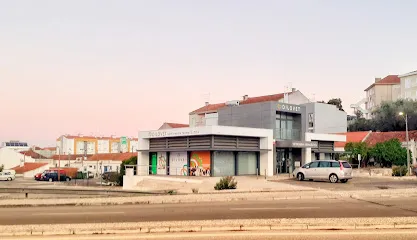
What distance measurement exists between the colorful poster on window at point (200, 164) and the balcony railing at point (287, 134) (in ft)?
27.6

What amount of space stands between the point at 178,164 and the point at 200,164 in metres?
2.91

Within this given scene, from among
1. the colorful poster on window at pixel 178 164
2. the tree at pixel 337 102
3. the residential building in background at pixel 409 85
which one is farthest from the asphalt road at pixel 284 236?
the residential building in background at pixel 409 85

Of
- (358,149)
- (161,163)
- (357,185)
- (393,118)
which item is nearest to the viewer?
(357,185)

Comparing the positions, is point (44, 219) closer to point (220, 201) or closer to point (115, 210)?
point (115, 210)

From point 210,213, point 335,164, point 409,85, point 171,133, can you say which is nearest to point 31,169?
point 171,133

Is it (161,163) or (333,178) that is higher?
(161,163)

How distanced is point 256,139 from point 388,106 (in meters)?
55.8

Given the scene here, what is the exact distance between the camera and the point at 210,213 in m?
14.6

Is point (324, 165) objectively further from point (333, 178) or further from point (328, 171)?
point (333, 178)

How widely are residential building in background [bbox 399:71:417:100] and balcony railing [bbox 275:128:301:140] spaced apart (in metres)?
66.9

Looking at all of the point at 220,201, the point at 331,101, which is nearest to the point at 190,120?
the point at 331,101

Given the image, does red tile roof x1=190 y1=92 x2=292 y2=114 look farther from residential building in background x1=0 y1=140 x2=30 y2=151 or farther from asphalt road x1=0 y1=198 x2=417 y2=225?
residential building in background x1=0 y1=140 x2=30 y2=151

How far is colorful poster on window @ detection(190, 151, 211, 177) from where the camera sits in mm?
35250

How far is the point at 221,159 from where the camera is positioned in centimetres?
3572
